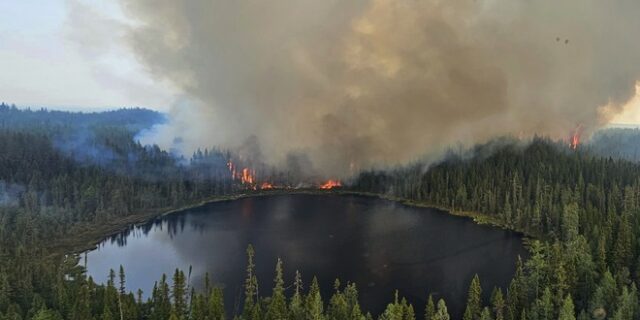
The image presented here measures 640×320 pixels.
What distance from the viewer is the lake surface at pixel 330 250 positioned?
8669cm

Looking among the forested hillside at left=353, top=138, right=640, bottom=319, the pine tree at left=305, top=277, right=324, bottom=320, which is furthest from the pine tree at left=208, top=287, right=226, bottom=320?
the forested hillside at left=353, top=138, right=640, bottom=319

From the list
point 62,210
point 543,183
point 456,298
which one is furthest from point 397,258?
point 62,210

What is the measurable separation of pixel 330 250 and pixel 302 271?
19310 millimetres

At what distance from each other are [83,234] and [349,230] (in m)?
70.1

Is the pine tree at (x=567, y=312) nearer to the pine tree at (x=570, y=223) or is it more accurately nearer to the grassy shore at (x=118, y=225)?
the pine tree at (x=570, y=223)

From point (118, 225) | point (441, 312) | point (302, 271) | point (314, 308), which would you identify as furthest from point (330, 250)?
point (118, 225)

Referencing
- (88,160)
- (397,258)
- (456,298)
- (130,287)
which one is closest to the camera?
(456,298)

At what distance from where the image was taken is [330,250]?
4412 inches

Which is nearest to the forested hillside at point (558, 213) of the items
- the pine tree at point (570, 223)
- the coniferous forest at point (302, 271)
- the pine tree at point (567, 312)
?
the pine tree at point (570, 223)

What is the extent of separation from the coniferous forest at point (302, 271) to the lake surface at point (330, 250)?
149 inches

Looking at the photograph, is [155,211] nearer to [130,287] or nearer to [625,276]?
[130,287]

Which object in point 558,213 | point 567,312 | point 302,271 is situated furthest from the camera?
point 558,213

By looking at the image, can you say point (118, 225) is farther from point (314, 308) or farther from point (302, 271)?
point (314, 308)

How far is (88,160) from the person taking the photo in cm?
19362
